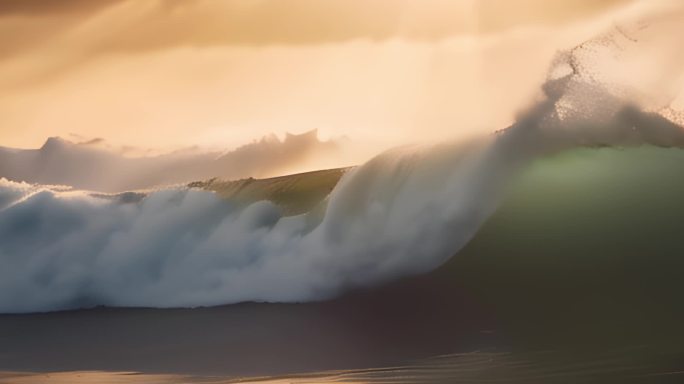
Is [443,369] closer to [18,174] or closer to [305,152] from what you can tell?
[305,152]

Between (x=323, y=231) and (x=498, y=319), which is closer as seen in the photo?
(x=498, y=319)

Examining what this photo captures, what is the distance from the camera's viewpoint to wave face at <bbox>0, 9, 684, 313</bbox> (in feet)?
36.8

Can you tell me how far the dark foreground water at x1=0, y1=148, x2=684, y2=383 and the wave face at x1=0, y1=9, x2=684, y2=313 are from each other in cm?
22

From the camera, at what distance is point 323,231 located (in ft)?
38.6

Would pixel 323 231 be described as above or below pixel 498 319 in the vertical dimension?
above

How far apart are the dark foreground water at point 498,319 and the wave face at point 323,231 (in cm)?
22

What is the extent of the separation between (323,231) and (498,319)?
8.84 ft

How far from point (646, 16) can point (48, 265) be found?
22.2 feet

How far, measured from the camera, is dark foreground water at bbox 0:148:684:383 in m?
8.02

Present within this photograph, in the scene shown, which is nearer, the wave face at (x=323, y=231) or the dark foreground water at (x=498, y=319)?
the dark foreground water at (x=498, y=319)

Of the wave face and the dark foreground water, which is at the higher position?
the wave face

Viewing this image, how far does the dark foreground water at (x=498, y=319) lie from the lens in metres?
8.02

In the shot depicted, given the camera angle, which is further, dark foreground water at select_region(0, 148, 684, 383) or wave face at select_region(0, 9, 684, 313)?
wave face at select_region(0, 9, 684, 313)

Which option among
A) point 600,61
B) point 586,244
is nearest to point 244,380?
point 586,244
